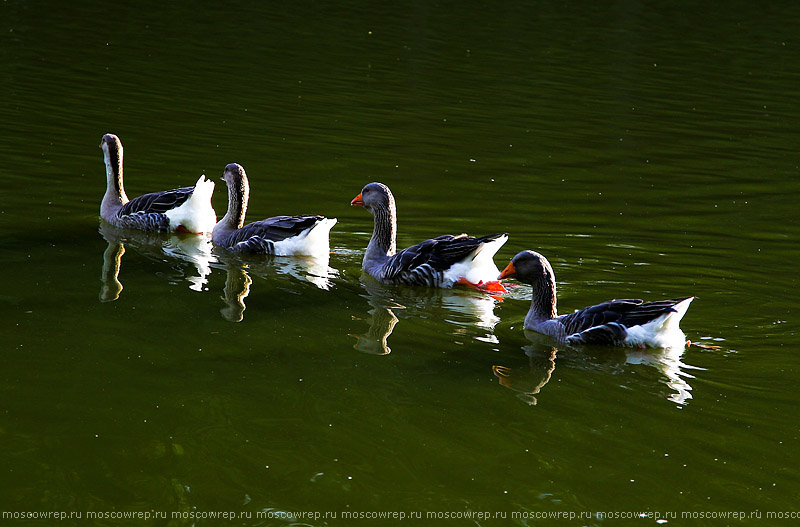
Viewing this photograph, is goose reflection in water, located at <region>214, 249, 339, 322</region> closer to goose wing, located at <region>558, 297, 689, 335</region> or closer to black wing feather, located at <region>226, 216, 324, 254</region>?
black wing feather, located at <region>226, 216, 324, 254</region>

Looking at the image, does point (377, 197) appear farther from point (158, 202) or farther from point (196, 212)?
point (158, 202)

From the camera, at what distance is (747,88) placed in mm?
25422

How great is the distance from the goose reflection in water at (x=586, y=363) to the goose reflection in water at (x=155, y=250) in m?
3.62

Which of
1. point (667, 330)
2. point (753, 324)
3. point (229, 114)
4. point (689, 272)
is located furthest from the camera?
point (229, 114)

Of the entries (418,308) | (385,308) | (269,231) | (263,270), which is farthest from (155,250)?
(418,308)

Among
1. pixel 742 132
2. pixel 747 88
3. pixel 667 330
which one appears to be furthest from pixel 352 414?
pixel 747 88

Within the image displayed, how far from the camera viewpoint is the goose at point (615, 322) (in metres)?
8.48

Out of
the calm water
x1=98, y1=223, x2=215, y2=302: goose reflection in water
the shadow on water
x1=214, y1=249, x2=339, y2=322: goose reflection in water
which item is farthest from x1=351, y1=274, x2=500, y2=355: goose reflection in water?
x1=98, y1=223, x2=215, y2=302: goose reflection in water

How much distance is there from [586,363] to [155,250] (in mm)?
5719

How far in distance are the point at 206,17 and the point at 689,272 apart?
77.5 feet

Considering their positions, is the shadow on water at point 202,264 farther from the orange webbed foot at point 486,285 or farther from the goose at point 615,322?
the goose at point 615,322

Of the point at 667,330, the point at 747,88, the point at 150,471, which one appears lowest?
the point at 150,471

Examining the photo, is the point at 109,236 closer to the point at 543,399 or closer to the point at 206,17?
the point at 543,399

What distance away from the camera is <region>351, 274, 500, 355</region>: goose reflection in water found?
8.99 meters
